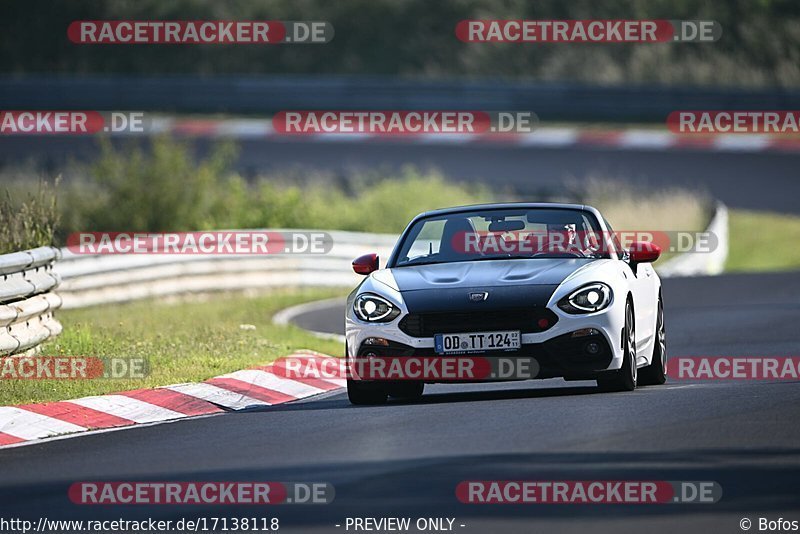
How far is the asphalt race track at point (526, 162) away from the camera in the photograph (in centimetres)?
3756

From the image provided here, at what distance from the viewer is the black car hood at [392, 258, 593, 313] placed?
11.7 meters

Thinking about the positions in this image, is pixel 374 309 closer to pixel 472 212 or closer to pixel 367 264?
pixel 367 264

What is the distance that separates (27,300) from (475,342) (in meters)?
4.58

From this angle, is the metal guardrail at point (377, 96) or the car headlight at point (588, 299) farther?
the metal guardrail at point (377, 96)

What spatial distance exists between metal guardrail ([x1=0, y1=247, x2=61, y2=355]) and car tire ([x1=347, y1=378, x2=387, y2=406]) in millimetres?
3070

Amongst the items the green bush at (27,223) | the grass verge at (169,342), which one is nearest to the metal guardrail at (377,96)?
the grass verge at (169,342)

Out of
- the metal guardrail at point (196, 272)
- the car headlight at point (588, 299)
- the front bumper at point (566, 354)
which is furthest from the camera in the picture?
the metal guardrail at point (196, 272)

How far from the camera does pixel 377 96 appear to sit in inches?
1665

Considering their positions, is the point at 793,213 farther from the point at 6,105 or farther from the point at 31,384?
the point at 31,384

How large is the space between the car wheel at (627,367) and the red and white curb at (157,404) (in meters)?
2.59

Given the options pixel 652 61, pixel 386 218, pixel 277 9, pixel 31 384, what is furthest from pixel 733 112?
pixel 31 384

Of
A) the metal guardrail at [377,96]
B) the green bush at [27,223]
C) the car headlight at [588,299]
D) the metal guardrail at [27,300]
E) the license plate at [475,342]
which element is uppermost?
the metal guardrail at [377,96]

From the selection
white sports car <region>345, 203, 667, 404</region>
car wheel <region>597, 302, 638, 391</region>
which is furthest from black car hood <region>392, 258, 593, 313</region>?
car wheel <region>597, 302, 638, 391</region>

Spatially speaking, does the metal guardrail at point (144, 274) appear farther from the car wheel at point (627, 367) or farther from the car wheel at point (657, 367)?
the car wheel at point (657, 367)
